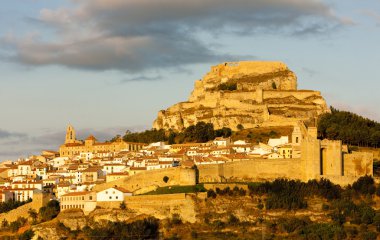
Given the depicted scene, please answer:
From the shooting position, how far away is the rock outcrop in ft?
262

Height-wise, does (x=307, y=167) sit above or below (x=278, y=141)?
below

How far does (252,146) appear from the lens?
7094 centimetres

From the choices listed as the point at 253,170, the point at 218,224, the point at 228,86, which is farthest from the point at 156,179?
the point at 228,86

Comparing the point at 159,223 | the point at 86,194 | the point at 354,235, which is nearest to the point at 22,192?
the point at 86,194

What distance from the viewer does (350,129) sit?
71.4 m

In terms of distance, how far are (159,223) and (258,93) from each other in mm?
29823

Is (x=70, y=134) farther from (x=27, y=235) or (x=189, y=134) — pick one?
(x=27, y=235)

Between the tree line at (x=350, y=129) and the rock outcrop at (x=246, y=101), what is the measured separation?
3.58 meters

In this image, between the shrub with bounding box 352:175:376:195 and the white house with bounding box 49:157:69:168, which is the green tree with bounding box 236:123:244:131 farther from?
the shrub with bounding box 352:175:376:195

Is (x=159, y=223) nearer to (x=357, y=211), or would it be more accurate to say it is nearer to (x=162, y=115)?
(x=357, y=211)

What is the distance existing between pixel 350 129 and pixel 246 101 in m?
12.9

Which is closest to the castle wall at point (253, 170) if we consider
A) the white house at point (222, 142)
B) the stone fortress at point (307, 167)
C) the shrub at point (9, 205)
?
the stone fortress at point (307, 167)

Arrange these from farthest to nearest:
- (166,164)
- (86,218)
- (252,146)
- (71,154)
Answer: (71,154) < (252,146) < (166,164) < (86,218)

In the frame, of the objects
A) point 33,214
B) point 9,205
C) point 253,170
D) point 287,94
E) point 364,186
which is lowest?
point 33,214
